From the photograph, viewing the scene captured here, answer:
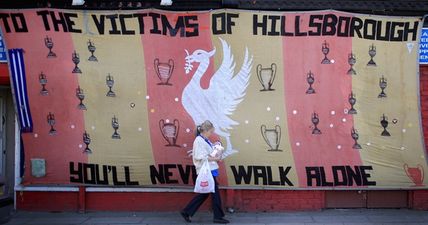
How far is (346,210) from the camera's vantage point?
8984mm

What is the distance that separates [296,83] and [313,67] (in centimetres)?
41

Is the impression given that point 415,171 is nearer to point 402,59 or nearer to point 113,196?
point 402,59

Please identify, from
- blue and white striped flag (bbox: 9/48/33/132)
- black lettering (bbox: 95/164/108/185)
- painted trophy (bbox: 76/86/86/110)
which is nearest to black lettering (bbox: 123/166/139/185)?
black lettering (bbox: 95/164/108/185)

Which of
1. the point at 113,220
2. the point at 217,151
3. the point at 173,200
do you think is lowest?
the point at 113,220

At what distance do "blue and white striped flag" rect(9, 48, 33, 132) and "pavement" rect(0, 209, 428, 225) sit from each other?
168 cm

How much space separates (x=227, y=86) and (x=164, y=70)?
1156mm

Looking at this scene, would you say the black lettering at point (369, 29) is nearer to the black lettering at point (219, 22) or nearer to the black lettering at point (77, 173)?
the black lettering at point (219, 22)

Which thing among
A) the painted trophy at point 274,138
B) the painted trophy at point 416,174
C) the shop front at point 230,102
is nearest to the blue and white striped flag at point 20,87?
the shop front at point 230,102

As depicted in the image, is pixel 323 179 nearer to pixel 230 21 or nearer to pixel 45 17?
pixel 230 21

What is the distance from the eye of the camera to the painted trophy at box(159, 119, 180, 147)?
28.9 feet

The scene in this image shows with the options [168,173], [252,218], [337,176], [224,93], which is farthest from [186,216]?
[337,176]

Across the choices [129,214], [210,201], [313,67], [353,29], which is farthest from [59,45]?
[353,29]

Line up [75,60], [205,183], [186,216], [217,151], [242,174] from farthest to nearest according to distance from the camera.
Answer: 1. [75,60]
2. [242,174]
3. [186,216]
4. [217,151]
5. [205,183]

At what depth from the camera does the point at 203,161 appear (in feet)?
26.3
